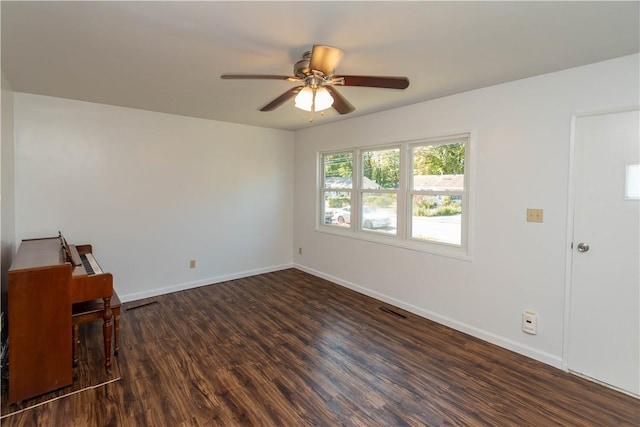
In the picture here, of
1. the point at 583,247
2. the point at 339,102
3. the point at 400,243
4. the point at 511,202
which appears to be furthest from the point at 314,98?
the point at 583,247

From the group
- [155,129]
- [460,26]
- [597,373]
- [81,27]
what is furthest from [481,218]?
[155,129]

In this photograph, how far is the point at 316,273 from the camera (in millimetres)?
4957

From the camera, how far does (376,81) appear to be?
1993 mm

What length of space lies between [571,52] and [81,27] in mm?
3140

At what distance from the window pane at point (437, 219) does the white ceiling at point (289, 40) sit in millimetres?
1148

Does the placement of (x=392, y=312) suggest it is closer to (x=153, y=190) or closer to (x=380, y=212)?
(x=380, y=212)

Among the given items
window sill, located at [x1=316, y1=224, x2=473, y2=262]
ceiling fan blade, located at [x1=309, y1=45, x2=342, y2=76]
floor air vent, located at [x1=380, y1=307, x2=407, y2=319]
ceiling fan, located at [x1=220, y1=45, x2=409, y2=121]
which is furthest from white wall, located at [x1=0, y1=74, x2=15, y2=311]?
floor air vent, located at [x1=380, y1=307, x2=407, y2=319]

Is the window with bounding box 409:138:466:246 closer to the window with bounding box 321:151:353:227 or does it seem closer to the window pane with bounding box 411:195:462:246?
the window pane with bounding box 411:195:462:246

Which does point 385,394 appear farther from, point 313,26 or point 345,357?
point 313,26

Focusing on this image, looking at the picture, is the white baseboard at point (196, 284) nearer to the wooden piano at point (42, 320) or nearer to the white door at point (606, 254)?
the wooden piano at point (42, 320)

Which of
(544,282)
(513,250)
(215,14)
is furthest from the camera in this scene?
(513,250)

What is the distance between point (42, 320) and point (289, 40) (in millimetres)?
2474

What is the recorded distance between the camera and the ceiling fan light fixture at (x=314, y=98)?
2.12 meters

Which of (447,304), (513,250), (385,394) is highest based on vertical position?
(513,250)
